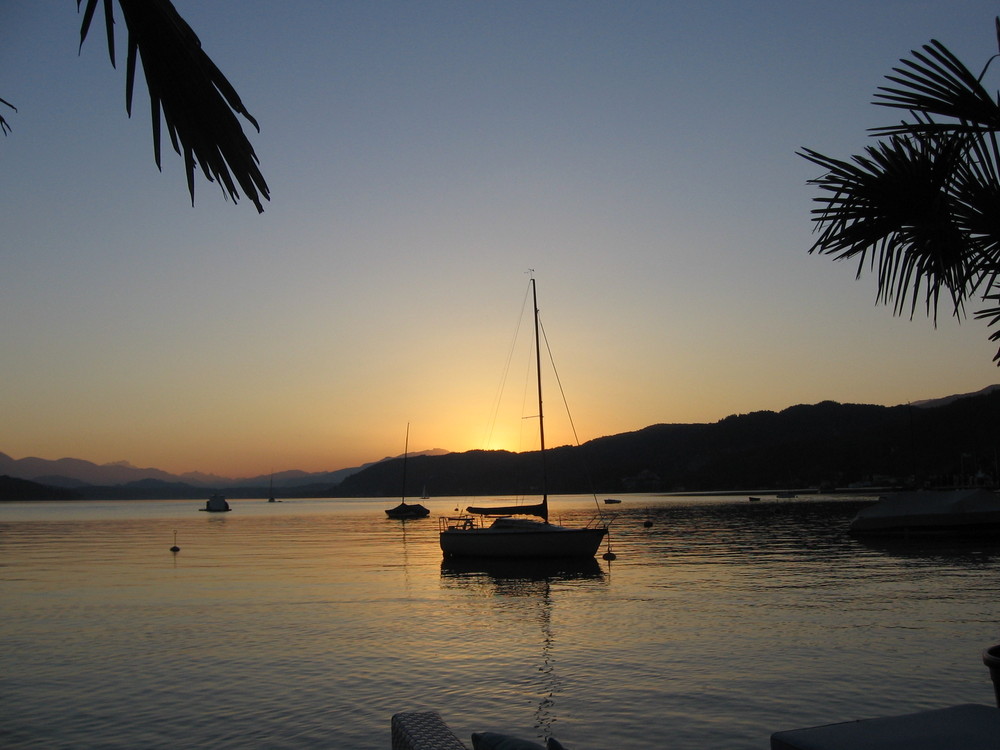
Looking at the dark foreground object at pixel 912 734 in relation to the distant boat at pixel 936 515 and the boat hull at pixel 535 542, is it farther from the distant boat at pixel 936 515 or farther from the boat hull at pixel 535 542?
the distant boat at pixel 936 515

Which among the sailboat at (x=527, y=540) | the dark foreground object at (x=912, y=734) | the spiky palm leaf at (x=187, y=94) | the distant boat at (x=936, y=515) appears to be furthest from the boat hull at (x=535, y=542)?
the spiky palm leaf at (x=187, y=94)

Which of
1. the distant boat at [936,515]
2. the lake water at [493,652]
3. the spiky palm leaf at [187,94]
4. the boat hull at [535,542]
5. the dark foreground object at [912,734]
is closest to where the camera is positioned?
the spiky palm leaf at [187,94]

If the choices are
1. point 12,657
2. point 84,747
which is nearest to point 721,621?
point 84,747

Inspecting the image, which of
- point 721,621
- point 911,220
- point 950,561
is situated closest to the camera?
point 911,220

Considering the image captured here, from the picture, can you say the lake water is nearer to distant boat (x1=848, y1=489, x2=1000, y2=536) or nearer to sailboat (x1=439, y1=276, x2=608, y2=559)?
sailboat (x1=439, y1=276, x2=608, y2=559)

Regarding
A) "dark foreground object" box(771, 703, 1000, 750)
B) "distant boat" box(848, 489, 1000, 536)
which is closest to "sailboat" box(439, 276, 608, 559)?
"distant boat" box(848, 489, 1000, 536)

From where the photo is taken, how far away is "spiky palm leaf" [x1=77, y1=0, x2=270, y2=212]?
2.54 metres

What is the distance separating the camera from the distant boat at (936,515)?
46.4 m

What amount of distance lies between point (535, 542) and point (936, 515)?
26870 mm

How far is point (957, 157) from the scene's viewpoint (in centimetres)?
505

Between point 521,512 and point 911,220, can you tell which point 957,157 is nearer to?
point 911,220

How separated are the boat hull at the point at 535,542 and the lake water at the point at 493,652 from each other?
1326 millimetres

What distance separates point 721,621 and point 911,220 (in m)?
16.5

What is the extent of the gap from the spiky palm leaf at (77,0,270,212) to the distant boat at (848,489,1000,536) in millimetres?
52769
